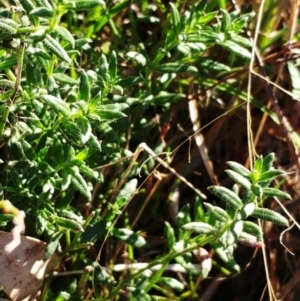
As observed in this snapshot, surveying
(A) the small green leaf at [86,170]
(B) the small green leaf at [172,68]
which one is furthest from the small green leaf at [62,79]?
(B) the small green leaf at [172,68]

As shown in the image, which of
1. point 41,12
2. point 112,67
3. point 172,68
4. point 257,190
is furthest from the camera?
point 172,68

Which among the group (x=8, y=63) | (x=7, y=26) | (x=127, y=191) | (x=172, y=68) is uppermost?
(x=7, y=26)

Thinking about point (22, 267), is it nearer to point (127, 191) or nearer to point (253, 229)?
point (127, 191)

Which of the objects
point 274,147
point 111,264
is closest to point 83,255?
point 111,264

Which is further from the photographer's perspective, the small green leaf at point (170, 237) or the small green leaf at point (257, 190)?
the small green leaf at point (170, 237)

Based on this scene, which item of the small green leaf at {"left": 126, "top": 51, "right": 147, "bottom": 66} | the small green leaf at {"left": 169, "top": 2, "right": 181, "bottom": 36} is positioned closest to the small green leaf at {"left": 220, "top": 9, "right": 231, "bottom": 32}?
the small green leaf at {"left": 169, "top": 2, "right": 181, "bottom": 36}

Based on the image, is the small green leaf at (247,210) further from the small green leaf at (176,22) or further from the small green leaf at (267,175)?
the small green leaf at (176,22)

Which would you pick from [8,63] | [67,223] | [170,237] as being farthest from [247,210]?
[8,63]

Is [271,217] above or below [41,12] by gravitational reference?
below
